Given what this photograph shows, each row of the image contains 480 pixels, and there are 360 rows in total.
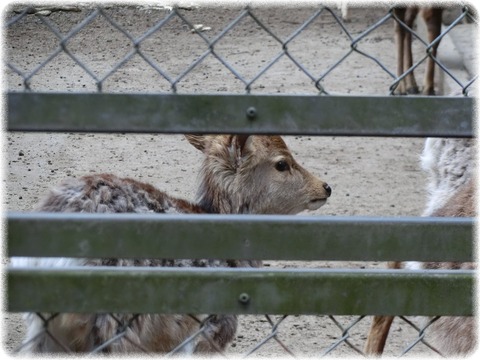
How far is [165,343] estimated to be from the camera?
3824 millimetres

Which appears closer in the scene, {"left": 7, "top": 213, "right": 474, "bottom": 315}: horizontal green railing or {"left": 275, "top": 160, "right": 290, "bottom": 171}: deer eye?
{"left": 7, "top": 213, "right": 474, "bottom": 315}: horizontal green railing

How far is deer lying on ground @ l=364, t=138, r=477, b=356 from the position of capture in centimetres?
400

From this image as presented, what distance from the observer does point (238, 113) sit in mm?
2723

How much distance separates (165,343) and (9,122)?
1.46m

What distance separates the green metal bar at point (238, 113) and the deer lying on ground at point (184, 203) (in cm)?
76

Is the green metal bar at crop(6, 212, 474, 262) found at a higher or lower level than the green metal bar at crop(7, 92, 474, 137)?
lower

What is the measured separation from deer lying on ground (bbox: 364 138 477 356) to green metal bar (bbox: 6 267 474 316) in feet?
3.42

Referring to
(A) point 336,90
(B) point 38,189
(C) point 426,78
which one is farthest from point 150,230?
(C) point 426,78

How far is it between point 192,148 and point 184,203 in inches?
117

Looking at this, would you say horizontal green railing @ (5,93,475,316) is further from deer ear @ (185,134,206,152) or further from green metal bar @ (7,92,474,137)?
deer ear @ (185,134,206,152)

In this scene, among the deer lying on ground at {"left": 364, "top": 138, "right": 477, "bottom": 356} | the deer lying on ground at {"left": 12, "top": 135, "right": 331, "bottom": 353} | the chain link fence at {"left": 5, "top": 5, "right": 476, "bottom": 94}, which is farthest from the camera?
the deer lying on ground at {"left": 364, "top": 138, "right": 477, "bottom": 356}

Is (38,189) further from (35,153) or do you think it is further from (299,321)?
(299,321)

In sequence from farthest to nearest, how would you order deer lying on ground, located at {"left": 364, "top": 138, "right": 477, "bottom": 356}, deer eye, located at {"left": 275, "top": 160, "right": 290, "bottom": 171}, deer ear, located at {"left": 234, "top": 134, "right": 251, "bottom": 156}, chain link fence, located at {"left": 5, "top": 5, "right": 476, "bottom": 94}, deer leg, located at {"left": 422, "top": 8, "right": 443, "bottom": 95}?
deer leg, located at {"left": 422, "top": 8, "right": 443, "bottom": 95}
deer eye, located at {"left": 275, "top": 160, "right": 290, "bottom": 171}
deer ear, located at {"left": 234, "top": 134, "right": 251, "bottom": 156}
deer lying on ground, located at {"left": 364, "top": 138, "right": 477, "bottom": 356}
chain link fence, located at {"left": 5, "top": 5, "right": 476, "bottom": 94}

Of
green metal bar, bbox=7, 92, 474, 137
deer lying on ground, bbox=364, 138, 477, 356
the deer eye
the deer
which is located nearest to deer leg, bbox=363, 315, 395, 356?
deer lying on ground, bbox=364, 138, 477, 356
